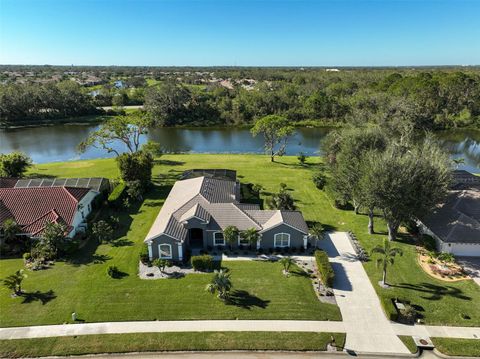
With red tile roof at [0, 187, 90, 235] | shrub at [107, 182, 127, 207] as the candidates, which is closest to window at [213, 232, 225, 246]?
red tile roof at [0, 187, 90, 235]

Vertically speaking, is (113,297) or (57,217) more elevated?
(57,217)

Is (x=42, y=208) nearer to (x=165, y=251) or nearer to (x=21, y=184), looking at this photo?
(x=21, y=184)

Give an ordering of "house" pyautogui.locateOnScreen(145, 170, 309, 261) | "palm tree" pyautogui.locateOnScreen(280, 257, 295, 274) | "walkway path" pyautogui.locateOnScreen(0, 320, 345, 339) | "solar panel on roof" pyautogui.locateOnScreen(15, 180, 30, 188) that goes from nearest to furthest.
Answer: "walkway path" pyautogui.locateOnScreen(0, 320, 345, 339) < "palm tree" pyautogui.locateOnScreen(280, 257, 295, 274) < "house" pyautogui.locateOnScreen(145, 170, 309, 261) < "solar panel on roof" pyautogui.locateOnScreen(15, 180, 30, 188)

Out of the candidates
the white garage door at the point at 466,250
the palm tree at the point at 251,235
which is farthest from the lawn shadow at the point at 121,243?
the white garage door at the point at 466,250

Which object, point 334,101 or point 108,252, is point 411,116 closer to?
point 334,101

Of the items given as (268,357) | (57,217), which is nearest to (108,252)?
(57,217)

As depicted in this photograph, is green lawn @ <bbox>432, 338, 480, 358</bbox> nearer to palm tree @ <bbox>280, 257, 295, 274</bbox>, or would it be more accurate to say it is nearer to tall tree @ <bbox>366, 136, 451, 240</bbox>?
palm tree @ <bbox>280, 257, 295, 274</bbox>

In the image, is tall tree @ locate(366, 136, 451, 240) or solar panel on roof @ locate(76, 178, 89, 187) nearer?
tall tree @ locate(366, 136, 451, 240)
